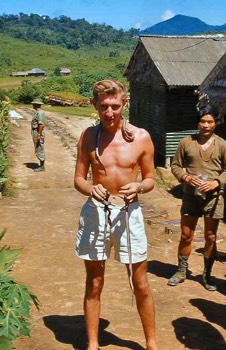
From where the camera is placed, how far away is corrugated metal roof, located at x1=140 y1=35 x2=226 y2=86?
1357 centimetres

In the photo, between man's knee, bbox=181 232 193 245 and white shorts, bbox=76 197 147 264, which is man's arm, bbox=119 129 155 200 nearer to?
white shorts, bbox=76 197 147 264

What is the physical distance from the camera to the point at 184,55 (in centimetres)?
1455

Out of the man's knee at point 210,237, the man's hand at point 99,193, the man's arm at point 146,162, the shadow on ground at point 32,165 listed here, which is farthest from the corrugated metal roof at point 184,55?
the man's hand at point 99,193

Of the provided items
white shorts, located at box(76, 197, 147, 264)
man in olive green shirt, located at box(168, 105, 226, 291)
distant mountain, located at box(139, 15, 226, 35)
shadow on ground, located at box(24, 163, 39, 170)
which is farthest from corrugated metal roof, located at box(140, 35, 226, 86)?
distant mountain, located at box(139, 15, 226, 35)

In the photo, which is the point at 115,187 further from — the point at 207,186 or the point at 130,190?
the point at 207,186

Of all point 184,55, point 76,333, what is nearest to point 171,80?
point 184,55

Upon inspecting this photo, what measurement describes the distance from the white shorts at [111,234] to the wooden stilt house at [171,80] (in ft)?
31.9

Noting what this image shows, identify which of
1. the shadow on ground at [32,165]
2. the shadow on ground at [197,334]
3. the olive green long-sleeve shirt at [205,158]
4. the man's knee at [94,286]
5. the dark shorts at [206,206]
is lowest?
the shadow on ground at [32,165]

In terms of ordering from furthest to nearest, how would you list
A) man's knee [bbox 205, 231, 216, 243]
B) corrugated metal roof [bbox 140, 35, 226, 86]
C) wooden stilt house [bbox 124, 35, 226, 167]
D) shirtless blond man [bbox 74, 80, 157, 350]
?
wooden stilt house [bbox 124, 35, 226, 167] → corrugated metal roof [bbox 140, 35, 226, 86] → man's knee [bbox 205, 231, 216, 243] → shirtless blond man [bbox 74, 80, 157, 350]

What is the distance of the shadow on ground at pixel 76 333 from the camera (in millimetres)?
4246

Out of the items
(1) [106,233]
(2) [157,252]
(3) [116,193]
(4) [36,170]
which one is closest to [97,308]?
(1) [106,233]

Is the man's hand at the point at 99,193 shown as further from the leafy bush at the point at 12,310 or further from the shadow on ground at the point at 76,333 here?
the shadow on ground at the point at 76,333

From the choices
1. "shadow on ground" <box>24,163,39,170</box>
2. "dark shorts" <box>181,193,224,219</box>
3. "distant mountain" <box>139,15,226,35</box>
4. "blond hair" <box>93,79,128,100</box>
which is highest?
"distant mountain" <box>139,15,226,35</box>

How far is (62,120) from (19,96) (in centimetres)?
1358
